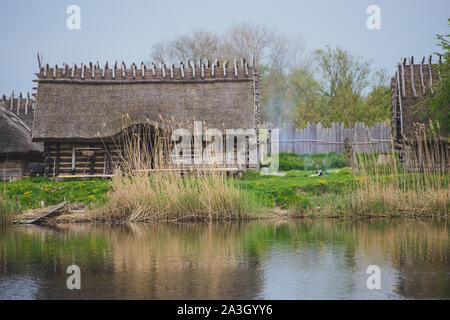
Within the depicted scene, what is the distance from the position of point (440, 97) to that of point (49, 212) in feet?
39.3

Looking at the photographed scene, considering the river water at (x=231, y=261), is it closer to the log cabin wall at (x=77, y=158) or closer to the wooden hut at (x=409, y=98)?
the log cabin wall at (x=77, y=158)

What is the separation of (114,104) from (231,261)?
15785mm

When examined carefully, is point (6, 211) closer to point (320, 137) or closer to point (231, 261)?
point (231, 261)

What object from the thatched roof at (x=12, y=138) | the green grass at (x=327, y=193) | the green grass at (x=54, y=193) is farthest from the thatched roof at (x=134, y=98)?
the green grass at (x=327, y=193)

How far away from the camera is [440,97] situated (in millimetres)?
17562

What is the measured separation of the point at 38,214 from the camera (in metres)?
13.8

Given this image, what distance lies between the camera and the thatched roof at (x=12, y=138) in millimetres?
23641

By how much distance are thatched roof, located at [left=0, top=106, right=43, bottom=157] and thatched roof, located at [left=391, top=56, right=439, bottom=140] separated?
50.6ft

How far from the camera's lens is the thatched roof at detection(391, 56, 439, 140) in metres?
22.4

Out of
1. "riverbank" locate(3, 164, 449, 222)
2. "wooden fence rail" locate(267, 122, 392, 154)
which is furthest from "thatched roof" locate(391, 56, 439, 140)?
"riverbank" locate(3, 164, 449, 222)
